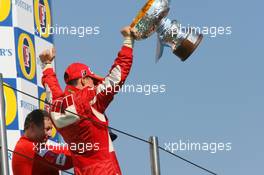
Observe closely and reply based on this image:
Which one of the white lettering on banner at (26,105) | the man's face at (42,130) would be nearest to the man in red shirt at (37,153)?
the man's face at (42,130)

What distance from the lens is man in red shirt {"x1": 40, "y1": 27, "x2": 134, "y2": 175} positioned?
7.65 meters

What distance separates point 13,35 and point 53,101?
3.58 metres

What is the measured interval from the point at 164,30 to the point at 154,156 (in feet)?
3.79

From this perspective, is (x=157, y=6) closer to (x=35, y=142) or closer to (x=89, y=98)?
(x=89, y=98)

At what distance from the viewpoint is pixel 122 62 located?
768 cm

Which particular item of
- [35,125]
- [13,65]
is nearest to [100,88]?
[35,125]

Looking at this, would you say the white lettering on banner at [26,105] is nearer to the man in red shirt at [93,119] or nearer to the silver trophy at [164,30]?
the silver trophy at [164,30]

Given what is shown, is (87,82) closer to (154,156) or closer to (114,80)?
(114,80)

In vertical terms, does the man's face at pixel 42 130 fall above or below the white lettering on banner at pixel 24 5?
below

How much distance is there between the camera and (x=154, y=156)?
7625 mm

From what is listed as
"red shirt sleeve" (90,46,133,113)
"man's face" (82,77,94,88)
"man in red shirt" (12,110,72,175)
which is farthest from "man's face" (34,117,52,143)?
"red shirt sleeve" (90,46,133,113)

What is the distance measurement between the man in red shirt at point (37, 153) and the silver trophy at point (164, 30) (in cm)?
106

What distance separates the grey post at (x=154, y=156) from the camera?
7.60 m

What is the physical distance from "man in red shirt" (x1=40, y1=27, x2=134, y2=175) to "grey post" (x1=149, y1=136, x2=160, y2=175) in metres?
0.27
